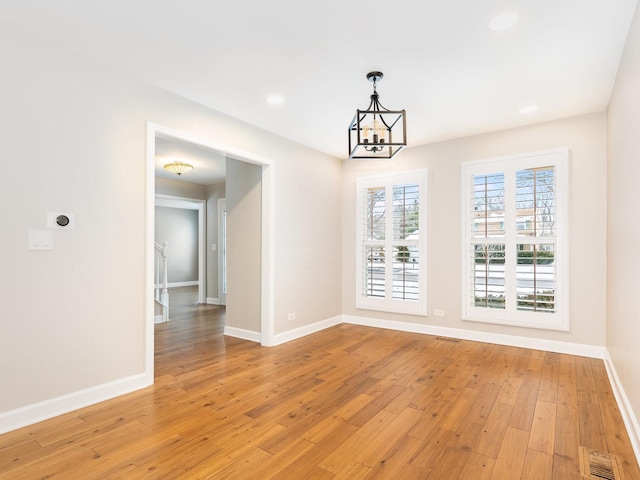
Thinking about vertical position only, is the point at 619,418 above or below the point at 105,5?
below

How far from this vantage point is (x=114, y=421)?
251 cm

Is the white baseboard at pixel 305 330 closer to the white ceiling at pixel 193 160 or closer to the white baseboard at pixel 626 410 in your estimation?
the white ceiling at pixel 193 160

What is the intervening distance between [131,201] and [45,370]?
54.9 inches

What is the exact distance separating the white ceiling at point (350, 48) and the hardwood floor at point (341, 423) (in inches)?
105

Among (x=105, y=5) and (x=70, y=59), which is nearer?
(x=105, y=5)

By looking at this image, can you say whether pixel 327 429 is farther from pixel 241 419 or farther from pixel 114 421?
pixel 114 421

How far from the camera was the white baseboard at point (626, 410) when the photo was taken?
2.11 metres

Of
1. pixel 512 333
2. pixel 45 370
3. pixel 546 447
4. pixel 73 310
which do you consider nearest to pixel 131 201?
pixel 73 310

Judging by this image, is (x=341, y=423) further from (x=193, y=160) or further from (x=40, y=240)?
(x=193, y=160)

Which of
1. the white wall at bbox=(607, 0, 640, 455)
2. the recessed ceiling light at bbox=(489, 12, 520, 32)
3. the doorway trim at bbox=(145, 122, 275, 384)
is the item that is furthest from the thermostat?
the white wall at bbox=(607, 0, 640, 455)

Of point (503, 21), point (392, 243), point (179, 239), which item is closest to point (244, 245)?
point (392, 243)

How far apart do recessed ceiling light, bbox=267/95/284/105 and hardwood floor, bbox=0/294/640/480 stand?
2.67m

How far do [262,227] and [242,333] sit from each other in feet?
4.81

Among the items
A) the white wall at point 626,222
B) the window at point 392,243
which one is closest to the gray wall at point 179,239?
the window at point 392,243
